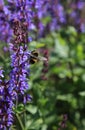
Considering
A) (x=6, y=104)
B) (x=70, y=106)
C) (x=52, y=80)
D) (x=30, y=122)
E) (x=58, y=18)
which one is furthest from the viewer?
(x=58, y=18)

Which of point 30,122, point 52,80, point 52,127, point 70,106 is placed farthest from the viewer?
point 52,80

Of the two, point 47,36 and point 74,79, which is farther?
point 47,36

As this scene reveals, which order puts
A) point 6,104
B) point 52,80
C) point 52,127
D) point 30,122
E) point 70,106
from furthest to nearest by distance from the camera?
point 52,80 → point 70,106 → point 52,127 → point 30,122 → point 6,104

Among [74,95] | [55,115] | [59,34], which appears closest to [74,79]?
[74,95]

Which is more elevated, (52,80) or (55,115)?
(52,80)

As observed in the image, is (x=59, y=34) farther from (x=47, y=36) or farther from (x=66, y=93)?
(x=66, y=93)

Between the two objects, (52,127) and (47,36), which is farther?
(47,36)

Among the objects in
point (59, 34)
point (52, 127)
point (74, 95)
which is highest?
point (59, 34)

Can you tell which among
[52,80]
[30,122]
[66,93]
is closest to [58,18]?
[52,80]

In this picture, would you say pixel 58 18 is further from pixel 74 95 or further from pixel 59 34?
pixel 74 95
